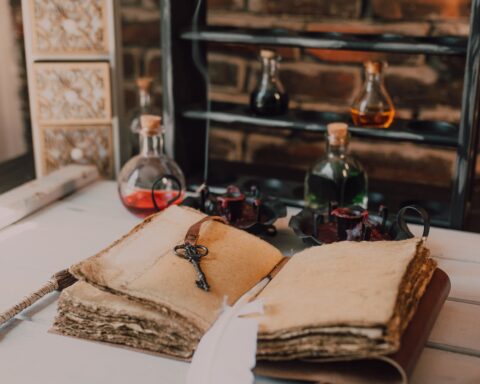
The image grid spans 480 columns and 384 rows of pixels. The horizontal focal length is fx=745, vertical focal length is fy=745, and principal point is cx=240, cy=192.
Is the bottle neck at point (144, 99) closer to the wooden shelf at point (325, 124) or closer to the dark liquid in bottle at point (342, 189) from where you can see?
the wooden shelf at point (325, 124)

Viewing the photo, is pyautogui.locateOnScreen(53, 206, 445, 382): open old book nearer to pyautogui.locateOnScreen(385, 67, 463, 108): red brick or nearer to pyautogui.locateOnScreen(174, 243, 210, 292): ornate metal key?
pyautogui.locateOnScreen(174, 243, 210, 292): ornate metal key

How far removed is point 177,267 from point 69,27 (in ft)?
3.03

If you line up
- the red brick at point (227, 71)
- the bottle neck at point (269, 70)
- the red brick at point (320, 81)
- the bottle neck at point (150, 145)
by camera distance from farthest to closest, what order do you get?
the red brick at point (227, 71)
the red brick at point (320, 81)
the bottle neck at point (269, 70)
the bottle neck at point (150, 145)

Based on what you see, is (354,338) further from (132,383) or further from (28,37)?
(28,37)

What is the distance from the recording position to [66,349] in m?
1.11

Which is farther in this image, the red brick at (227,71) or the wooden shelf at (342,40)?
the red brick at (227,71)

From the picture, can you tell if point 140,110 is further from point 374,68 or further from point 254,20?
point 374,68

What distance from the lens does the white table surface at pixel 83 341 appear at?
1.05 m

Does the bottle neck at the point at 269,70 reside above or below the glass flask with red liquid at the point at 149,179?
A: above

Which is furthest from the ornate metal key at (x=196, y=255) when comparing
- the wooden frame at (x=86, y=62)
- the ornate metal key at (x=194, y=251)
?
the wooden frame at (x=86, y=62)

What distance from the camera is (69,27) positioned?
1863 mm

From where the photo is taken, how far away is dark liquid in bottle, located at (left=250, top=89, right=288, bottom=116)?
178 cm

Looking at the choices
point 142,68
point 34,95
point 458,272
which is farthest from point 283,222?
→ point 142,68

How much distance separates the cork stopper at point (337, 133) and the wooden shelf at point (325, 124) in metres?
0.09
